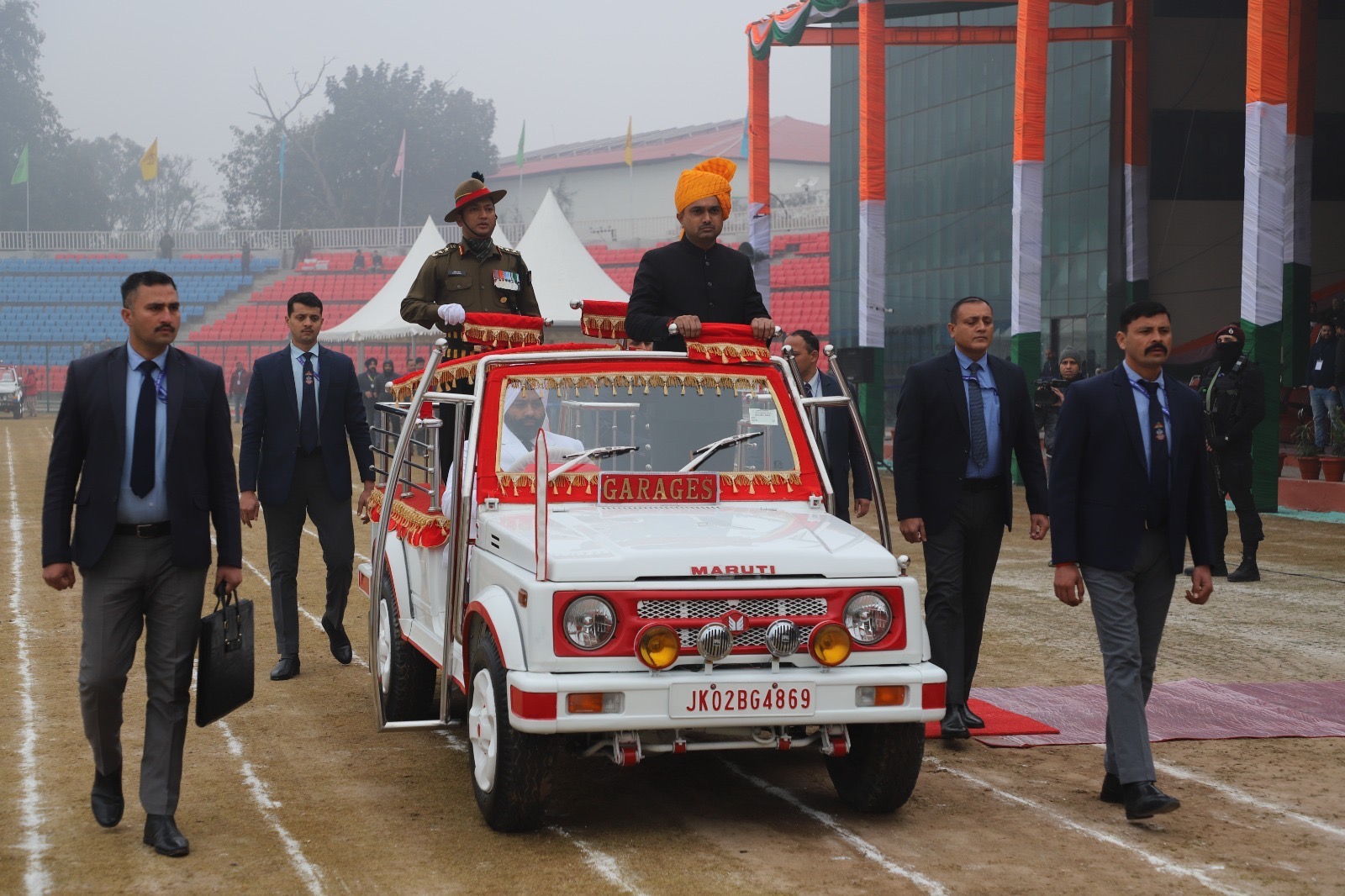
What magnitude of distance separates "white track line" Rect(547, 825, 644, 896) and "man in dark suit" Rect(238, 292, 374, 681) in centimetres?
369

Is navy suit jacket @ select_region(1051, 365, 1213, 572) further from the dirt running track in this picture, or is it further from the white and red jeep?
the dirt running track

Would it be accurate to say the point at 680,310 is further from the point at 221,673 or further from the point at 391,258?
the point at 391,258

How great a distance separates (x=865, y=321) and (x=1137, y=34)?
28.3 ft

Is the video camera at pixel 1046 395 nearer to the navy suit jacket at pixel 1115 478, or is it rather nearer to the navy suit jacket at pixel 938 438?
the navy suit jacket at pixel 938 438

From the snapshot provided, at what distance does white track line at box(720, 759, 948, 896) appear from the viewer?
512cm

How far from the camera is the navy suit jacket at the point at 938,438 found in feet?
23.8

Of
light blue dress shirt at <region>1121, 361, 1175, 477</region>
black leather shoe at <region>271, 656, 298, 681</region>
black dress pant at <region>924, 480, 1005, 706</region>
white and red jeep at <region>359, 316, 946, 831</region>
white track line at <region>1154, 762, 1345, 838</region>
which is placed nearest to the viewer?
white and red jeep at <region>359, 316, 946, 831</region>

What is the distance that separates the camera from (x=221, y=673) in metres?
5.80

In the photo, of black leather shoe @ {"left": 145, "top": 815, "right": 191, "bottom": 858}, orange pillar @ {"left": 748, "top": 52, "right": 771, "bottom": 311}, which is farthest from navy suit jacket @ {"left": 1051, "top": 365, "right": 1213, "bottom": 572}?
orange pillar @ {"left": 748, "top": 52, "right": 771, "bottom": 311}

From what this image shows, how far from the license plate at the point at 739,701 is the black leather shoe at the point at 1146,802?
4.23 feet

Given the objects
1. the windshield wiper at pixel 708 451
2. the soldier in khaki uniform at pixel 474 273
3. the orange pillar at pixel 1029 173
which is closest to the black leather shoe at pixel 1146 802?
the windshield wiper at pixel 708 451

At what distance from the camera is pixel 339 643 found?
30.6ft

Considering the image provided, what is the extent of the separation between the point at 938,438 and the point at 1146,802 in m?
2.14

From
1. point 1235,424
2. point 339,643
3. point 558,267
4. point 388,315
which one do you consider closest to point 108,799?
point 339,643
